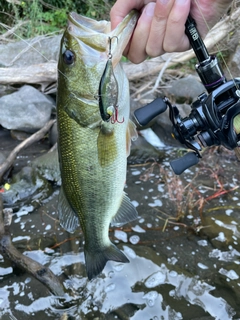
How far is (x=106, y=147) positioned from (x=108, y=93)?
32 cm

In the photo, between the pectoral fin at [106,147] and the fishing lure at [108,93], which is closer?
the fishing lure at [108,93]

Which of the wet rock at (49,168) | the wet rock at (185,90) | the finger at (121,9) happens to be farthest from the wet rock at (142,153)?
the finger at (121,9)

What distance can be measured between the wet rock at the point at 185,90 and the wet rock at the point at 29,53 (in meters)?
2.35

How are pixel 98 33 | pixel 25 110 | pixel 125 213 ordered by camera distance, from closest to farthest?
pixel 98 33
pixel 125 213
pixel 25 110

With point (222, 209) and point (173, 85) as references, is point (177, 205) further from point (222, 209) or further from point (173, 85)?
point (173, 85)

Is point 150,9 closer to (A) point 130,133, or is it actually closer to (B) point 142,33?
(B) point 142,33

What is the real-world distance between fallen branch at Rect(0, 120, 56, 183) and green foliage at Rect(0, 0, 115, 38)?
3.00 metres

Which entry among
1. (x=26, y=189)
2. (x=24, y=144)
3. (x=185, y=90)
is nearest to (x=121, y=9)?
(x=26, y=189)

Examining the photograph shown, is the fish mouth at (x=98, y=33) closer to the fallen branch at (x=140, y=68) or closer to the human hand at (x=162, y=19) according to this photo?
the human hand at (x=162, y=19)

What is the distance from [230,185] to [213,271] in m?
1.64

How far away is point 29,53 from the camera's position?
6.61m

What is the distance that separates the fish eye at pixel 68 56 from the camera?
5.59 ft

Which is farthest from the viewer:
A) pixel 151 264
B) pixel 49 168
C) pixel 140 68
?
pixel 140 68

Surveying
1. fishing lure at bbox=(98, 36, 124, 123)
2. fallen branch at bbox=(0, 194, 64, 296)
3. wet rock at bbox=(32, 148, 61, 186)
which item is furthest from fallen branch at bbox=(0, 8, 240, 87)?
fishing lure at bbox=(98, 36, 124, 123)
